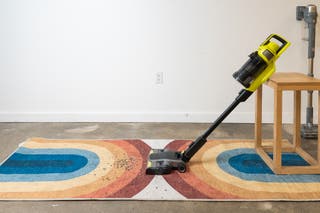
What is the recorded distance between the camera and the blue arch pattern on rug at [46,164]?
2.14m

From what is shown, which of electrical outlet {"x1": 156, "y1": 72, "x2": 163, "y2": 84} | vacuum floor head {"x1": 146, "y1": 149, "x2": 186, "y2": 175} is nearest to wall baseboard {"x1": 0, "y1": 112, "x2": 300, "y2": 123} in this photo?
electrical outlet {"x1": 156, "y1": 72, "x2": 163, "y2": 84}

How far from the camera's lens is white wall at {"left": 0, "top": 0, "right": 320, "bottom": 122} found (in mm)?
3252

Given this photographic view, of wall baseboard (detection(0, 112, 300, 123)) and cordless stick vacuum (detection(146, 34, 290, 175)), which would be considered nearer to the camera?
Result: cordless stick vacuum (detection(146, 34, 290, 175))

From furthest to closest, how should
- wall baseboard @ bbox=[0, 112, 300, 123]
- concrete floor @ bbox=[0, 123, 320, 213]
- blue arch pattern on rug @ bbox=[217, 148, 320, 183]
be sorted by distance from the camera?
wall baseboard @ bbox=[0, 112, 300, 123], blue arch pattern on rug @ bbox=[217, 148, 320, 183], concrete floor @ bbox=[0, 123, 320, 213]

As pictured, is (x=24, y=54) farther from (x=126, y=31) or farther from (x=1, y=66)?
(x=126, y=31)

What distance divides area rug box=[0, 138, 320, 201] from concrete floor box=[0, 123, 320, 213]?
54mm

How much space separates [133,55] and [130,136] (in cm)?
84

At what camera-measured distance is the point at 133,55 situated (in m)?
3.36

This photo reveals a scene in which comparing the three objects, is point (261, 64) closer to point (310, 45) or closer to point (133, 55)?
point (310, 45)

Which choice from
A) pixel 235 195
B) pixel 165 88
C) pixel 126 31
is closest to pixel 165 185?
pixel 235 195

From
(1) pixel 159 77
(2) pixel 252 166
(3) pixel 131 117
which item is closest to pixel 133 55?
(1) pixel 159 77

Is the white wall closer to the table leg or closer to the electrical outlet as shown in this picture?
the electrical outlet

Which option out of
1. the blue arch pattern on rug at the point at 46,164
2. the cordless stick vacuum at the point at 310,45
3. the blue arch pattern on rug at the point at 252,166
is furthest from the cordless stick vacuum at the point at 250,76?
the cordless stick vacuum at the point at 310,45

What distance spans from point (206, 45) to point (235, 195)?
176 cm
